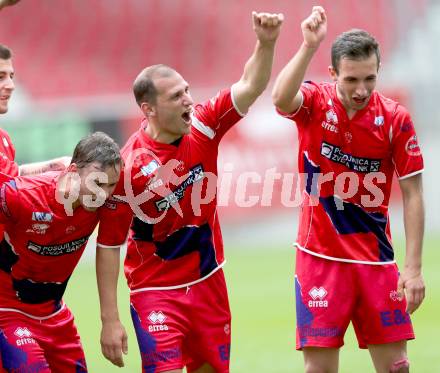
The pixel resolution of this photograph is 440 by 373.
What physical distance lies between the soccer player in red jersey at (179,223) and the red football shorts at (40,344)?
41cm

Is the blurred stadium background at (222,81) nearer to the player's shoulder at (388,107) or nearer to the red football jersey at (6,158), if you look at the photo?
the red football jersey at (6,158)

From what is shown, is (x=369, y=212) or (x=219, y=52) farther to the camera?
(x=219, y=52)

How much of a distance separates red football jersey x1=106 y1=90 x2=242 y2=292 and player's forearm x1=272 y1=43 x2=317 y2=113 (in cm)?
27

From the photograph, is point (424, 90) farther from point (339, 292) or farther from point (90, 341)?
point (339, 292)

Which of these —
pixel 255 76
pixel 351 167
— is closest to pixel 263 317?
pixel 351 167

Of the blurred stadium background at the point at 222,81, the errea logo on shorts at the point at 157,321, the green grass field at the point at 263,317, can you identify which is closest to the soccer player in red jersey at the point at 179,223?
the errea logo on shorts at the point at 157,321

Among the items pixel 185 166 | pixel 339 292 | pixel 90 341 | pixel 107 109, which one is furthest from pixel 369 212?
pixel 107 109

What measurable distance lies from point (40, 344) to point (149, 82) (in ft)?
Answer: 5.48

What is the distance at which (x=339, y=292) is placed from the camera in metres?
6.05

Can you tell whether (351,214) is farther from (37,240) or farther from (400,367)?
(37,240)

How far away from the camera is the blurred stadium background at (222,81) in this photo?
45.6ft

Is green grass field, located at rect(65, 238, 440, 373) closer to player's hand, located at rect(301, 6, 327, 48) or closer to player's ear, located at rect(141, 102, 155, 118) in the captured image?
player's ear, located at rect(141, 102, 155, 118)

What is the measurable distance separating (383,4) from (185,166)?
14.1 meters

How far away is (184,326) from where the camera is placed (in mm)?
5891
